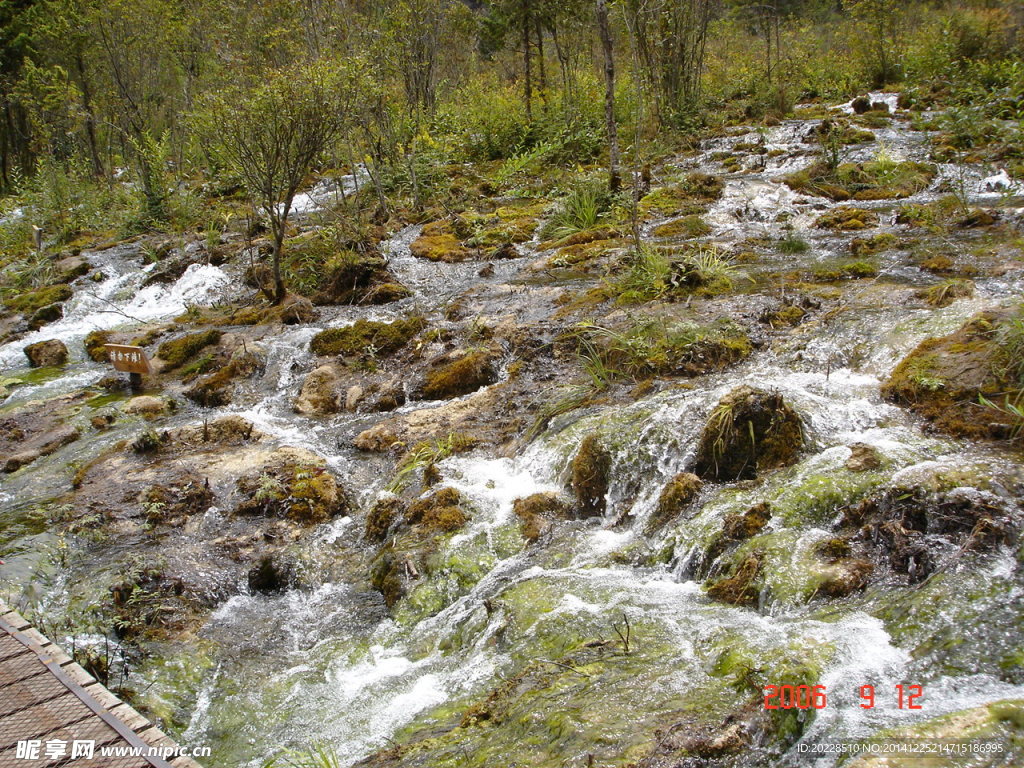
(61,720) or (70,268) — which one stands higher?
(70,268)

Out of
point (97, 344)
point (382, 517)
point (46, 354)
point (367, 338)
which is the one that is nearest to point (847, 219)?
point (367, 338)

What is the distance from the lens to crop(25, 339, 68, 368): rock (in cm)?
1119

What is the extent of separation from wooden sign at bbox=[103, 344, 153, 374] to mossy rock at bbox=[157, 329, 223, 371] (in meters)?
0.58

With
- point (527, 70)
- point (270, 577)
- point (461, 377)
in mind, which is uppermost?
point (527, 70)

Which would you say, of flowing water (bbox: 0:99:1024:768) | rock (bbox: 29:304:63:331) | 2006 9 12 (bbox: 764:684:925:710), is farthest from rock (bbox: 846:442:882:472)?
rock (bbox: 29:304:63:331)

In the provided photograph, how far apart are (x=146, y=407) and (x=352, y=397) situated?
8.75ft

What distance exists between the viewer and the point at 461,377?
27.5ft

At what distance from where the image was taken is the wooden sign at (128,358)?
9.64 meters

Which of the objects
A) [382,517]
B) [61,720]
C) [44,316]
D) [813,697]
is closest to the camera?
[813,697]

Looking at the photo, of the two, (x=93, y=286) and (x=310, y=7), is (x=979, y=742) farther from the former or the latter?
(x=310, y=7)

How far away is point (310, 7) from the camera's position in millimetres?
15484

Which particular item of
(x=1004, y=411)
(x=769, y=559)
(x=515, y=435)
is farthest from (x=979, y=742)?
(x=515, y=435)

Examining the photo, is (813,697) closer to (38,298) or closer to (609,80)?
(609,80)

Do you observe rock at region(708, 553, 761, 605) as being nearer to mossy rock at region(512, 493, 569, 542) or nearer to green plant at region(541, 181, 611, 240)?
mossy rock at region(512, 493, 569, 542)
